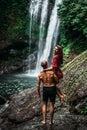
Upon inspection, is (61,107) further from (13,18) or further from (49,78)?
(13,18)

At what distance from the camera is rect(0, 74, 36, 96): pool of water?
69.0 feet

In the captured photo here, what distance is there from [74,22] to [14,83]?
544 cm

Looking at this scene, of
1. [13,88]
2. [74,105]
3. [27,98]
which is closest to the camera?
[74,105]

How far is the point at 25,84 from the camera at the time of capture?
2278cm

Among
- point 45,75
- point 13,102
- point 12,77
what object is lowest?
point 12,77

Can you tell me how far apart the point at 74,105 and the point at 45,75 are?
1.64 metres

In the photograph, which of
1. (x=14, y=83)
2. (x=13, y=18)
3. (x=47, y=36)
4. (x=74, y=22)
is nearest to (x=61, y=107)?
(x=14, y=83)

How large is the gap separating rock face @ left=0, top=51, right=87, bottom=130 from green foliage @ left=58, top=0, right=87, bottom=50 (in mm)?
10032

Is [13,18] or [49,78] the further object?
[13,18]

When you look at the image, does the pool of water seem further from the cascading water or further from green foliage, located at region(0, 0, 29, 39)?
green foliage, located at region(0, 0, 29, 39)

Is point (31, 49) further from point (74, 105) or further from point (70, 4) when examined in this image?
point (74, 105)

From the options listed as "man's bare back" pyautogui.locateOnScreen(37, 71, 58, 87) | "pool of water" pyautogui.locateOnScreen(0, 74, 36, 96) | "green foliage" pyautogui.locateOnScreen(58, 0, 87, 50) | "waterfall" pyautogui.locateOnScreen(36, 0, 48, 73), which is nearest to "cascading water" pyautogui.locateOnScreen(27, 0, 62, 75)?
"waterfall" pyautogui.locateOnScreen(36, 0, 48, 73)

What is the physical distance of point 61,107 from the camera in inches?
467

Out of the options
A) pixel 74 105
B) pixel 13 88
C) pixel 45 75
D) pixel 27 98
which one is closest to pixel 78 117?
pixel 74 105
